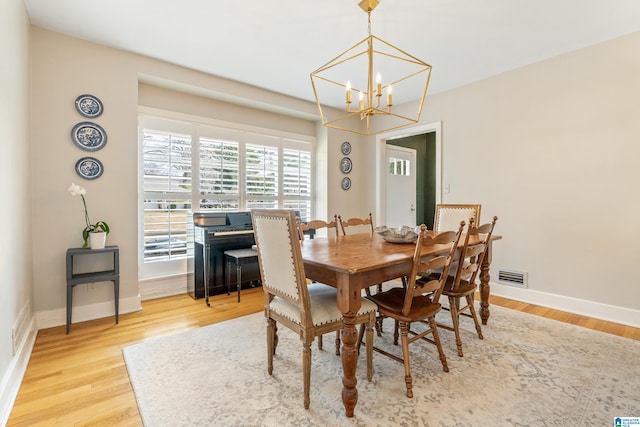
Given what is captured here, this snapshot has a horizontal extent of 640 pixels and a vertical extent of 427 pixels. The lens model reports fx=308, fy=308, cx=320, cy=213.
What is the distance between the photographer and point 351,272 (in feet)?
4.82

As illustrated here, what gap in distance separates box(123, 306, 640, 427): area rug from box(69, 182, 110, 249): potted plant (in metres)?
1.03

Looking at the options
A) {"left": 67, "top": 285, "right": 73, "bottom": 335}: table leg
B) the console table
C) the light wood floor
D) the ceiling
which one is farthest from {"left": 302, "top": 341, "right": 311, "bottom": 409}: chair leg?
the ceiling

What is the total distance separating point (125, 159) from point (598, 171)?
4.50 metres

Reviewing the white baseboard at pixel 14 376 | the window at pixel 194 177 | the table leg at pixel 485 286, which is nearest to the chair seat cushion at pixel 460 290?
the table leg at pixel 485 286

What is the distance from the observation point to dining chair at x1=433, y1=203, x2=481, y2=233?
2.89 m

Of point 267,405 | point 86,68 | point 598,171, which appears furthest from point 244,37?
point 598,171

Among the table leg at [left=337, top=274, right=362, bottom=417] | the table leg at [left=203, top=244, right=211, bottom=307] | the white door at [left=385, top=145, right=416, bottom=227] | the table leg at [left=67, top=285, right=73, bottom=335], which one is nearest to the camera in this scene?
the table leg at [left=337, top=274, right=362, bottom=417]

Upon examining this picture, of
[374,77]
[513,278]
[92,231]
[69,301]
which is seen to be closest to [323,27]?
[374,77]

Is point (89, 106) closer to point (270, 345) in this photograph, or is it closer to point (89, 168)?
point (89, 168)

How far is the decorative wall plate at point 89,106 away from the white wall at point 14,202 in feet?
1.20

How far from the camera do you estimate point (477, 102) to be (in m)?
3.71

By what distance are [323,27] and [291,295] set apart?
2201 millimetres

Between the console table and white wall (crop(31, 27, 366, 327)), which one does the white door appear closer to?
white wall (crop(31, 27, 366, 327))

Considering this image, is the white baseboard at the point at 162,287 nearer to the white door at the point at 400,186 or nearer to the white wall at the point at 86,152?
the white wall at the point at 86,152
